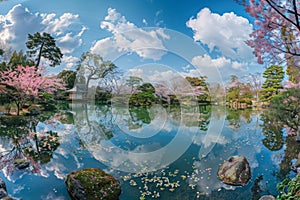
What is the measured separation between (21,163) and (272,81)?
10.8m

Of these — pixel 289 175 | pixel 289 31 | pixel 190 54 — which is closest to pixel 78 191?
pixel 289 31

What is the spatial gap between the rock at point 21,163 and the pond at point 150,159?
5cm

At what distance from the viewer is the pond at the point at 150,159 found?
197cm

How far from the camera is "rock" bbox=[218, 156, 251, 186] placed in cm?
210

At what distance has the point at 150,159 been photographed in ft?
9.27

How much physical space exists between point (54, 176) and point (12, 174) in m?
0.52

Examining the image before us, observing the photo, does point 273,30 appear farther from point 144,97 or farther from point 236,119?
point 144,97

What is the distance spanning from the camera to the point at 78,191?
69.4 inches

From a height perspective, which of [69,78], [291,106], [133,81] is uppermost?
[69,78]

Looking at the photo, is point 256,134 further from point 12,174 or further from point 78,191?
point 12,174

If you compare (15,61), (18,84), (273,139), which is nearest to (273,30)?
(273,139)

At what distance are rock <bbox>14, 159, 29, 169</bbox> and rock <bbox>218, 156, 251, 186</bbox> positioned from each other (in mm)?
2448

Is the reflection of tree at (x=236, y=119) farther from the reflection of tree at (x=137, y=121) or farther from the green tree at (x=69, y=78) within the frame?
the green tree at (x=69, y=78)

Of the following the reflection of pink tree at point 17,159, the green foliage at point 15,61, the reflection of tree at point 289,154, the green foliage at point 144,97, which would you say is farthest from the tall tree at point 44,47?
the reflection of tree at point 289,154
